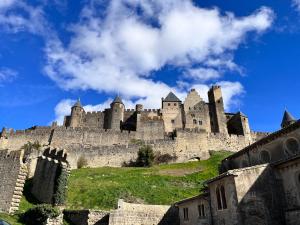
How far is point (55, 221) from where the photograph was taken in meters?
23.3

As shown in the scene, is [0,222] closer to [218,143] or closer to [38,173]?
[38,173]

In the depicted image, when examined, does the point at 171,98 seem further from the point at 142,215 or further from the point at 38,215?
the point at 38,215

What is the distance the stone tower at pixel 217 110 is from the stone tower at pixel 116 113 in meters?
21.3

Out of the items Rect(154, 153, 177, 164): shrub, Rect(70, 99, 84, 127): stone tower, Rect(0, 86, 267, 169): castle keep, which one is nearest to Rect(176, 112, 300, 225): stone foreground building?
Rect(154, 153, 177, 164): shrub

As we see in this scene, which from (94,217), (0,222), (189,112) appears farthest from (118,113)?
(0,222)

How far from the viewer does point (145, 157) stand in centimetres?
5172

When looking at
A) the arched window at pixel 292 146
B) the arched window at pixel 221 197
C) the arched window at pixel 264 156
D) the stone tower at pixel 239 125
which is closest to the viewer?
the arched window at pixel 221 197

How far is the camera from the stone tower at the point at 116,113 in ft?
225

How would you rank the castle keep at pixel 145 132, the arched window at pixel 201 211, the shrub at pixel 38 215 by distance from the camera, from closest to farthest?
the shrub at pixel 38 215, the arched window at pixel 201 211, the castle keep at pixel 145 132

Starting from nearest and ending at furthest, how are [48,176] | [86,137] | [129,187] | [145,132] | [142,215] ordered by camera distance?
[142,215] < [48,176] < [129,187] < [86,137] < [145,132]

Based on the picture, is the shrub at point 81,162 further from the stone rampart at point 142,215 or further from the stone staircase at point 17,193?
the stone staircase at point 17,193

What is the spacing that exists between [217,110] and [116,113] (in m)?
23.7

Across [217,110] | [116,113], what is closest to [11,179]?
[116,113]

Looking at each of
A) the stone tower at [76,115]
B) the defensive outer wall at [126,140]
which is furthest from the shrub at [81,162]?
the stone tower at [76,115]
